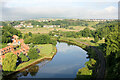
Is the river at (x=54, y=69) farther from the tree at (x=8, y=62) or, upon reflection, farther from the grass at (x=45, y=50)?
the grass at (x=45, y=50)

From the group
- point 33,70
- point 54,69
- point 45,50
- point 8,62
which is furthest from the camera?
point 45,50

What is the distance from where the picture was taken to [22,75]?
31062 millimetres

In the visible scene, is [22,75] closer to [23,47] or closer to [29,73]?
[29,73]

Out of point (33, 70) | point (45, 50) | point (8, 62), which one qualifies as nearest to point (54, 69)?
point (33, 70)

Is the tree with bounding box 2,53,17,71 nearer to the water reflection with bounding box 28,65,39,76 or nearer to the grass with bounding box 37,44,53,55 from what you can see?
the water reflection with bounding box 28,65,39,76

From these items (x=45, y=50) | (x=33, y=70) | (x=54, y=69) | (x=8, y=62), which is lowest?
(x=54, y=69)

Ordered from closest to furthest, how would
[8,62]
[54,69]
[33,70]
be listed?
[8,62] < [33,70] < [54,69]

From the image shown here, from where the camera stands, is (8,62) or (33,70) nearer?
(8,62)

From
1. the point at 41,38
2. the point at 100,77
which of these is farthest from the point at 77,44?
the point at 100,77

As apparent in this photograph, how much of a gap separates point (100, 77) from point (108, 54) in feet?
31.4

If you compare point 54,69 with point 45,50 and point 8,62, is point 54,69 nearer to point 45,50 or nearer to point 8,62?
point 8,62

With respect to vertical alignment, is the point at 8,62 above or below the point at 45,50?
above

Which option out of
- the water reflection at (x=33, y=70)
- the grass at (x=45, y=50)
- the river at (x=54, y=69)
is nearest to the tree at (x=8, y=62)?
the river at (x=54, y=69)

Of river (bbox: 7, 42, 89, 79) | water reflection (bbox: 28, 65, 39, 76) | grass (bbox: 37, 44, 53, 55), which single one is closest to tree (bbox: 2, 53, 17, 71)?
river (bbox: 7, 42, 89, 79)
